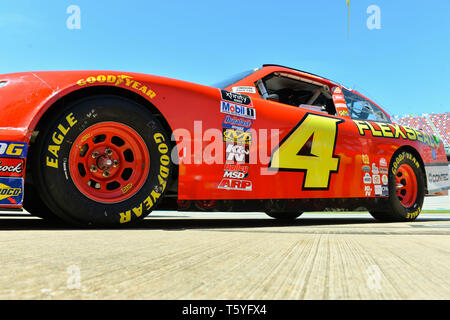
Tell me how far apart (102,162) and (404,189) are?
13.1 ft

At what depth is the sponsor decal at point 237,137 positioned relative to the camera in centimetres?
297

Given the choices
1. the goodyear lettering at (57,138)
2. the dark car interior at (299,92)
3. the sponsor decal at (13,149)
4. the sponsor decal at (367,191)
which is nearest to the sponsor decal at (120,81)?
the goodyear lettering at (57,138)

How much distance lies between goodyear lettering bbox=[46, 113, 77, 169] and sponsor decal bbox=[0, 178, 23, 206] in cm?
22

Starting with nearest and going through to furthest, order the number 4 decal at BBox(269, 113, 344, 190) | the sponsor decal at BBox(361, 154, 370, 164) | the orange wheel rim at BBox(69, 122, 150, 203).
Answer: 1. the orange wheel rim at BBox(69, 122, 150, 203)
2. the number 4 decal at BBox(269, 113, 344, 190)
3. the sponsor decal at BBox(361, 154, 370, 164)

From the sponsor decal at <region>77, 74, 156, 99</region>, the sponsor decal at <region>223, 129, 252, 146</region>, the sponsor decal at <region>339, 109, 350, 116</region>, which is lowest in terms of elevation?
the sponsor decal at <region>223, 129, 252, 146</region>

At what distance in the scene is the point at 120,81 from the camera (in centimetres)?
259

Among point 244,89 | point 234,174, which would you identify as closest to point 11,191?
point 234,174

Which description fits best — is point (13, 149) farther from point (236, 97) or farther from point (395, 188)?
point (395, 188)

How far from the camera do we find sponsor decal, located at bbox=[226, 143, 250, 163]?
297 centimetres

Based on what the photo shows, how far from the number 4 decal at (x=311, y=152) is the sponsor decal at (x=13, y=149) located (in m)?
1.95

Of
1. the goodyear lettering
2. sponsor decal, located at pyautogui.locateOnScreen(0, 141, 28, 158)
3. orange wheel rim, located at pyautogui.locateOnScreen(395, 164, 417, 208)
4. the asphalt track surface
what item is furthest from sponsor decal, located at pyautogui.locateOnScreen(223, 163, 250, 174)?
orange wheel rim, located at pyautogui.locateOnScreen(395, 164, 417, 208)

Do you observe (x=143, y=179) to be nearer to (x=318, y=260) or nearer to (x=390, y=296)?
(x=318, y=260)

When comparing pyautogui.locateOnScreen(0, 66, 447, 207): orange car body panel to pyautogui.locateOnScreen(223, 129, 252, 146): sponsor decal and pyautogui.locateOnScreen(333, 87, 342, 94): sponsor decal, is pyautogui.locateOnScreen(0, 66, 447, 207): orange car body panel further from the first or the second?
pyautogui.locateOnScreen(333, 87, 342, 94): sponsor decal

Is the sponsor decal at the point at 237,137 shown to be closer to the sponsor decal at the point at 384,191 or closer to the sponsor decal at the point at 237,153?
Result: the sponsor decal at the point at 237,153
